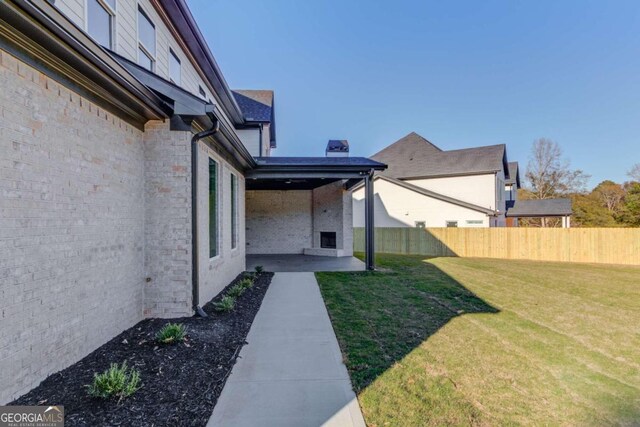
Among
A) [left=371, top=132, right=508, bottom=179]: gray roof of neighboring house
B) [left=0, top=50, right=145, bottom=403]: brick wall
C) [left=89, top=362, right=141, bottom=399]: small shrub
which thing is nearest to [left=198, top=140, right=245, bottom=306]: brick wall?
[left=0, top=50, right=145, bottom=403]: brick wall

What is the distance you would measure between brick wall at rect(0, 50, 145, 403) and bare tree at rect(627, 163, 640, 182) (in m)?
36.8

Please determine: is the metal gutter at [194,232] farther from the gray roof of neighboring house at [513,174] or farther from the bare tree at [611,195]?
the bare tree at [611,195]

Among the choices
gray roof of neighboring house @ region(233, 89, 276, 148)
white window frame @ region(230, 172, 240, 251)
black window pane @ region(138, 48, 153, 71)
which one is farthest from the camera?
gray roof of neighboring house @ region(233, 89, 276, 148)

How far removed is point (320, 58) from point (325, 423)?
66.5 feet

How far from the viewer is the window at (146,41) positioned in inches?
226

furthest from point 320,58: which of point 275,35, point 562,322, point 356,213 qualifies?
point 562,322

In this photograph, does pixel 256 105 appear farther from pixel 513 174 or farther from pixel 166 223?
pixel 513 174

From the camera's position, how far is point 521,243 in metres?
15.6

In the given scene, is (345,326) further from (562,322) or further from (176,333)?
(562,322)

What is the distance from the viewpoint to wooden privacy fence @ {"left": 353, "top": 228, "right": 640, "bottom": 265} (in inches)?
556

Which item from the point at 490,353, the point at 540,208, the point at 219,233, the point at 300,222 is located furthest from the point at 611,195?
the point at 219,233

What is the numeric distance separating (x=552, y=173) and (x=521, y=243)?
59.8ft

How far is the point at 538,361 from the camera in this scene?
3.77m

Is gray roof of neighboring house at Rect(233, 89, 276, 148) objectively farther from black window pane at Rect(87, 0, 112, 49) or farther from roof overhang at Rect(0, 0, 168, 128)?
roof overhang at Rect(0, 0, 168, 128)
